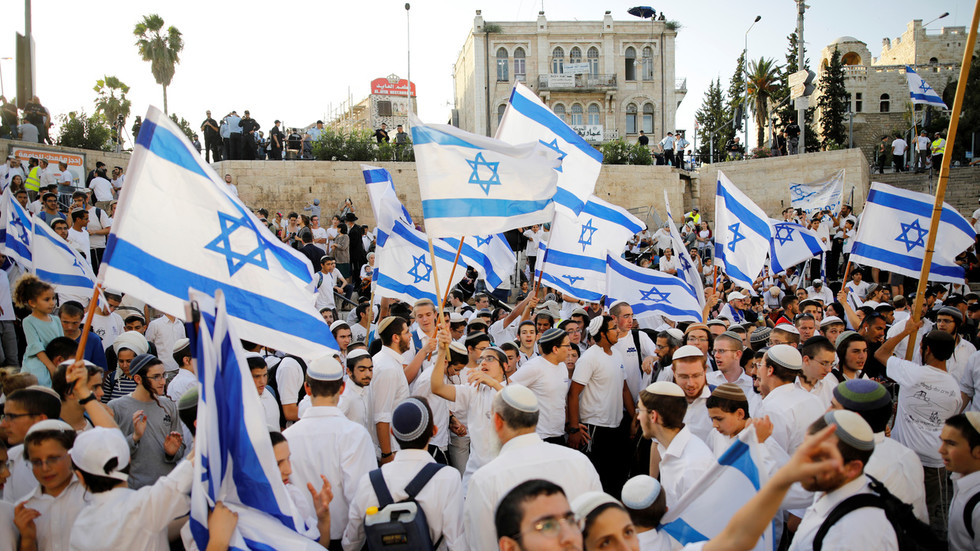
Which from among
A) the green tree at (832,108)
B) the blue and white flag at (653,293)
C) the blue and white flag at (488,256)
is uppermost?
the green tree at (832,108)

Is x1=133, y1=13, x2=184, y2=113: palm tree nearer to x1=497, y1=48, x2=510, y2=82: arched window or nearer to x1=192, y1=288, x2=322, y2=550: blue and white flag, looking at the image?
x1=497, y1=48, x2=510, y2=82: arched window

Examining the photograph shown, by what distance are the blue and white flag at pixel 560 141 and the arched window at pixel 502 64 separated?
129ft

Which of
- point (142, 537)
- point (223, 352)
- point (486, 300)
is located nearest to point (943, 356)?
point (223, 352)

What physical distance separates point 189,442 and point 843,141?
46307 millimetres

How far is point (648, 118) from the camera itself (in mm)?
45344

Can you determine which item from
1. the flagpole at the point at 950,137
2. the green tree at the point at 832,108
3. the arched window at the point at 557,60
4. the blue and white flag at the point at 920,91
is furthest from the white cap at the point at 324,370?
the arched window at the point at 557,60

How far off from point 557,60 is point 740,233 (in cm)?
3937

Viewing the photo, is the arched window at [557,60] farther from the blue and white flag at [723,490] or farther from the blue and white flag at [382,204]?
the blue and white flag at [723,490]

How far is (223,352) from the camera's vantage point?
2.80m

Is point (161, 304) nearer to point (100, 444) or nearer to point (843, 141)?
point (100, 444)

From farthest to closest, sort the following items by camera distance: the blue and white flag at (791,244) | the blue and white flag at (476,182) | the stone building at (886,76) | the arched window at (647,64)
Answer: the stone building at (886,76) < the arched window at (647,64) < the blue and white flag at (791,244) < the blue and white flag at (476,182)

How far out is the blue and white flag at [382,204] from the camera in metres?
7.63

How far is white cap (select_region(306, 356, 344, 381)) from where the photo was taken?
3.93m

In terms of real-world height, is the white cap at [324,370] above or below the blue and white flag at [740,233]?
below
